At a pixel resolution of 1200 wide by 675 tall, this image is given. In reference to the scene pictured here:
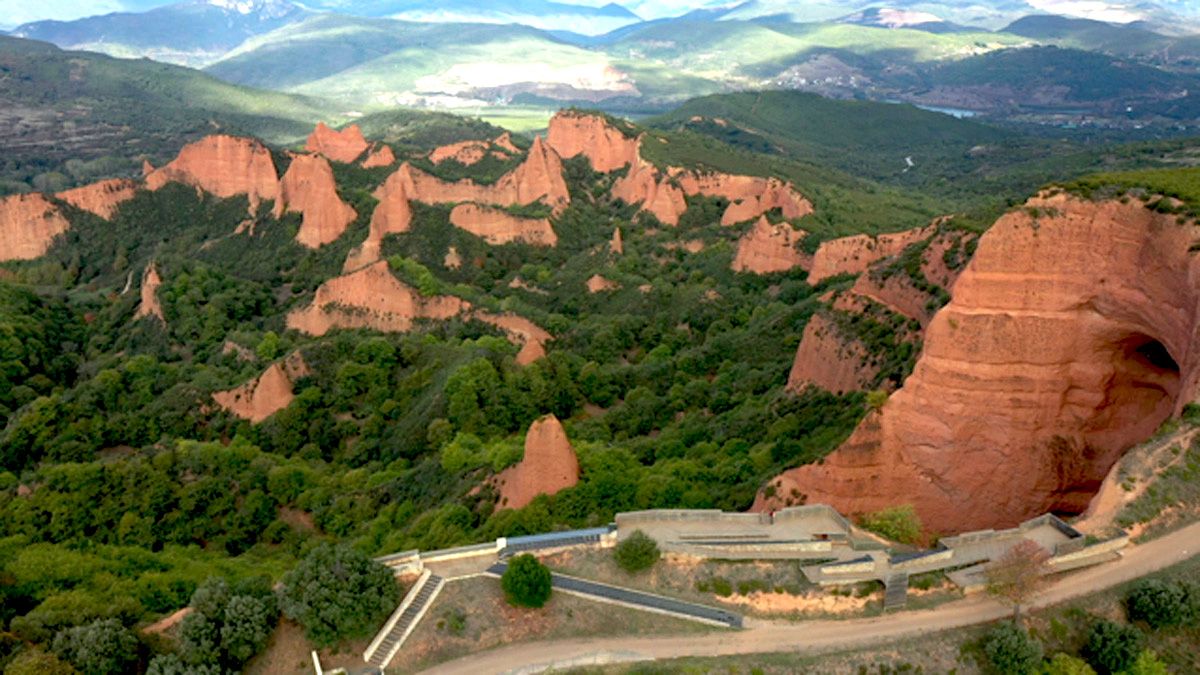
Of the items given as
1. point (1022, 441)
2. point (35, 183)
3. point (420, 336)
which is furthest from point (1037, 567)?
point (35, 183)

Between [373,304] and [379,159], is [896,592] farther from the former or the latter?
[379,159]

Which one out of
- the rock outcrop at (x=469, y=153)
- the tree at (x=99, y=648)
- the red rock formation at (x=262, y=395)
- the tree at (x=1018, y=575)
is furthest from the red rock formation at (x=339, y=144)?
the tree at (x=1018, y=575)

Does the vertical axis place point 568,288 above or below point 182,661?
below

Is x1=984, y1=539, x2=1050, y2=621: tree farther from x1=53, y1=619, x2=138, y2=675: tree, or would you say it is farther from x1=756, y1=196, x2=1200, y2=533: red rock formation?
x1=53, y1=619, x2=138, y2=675: tree

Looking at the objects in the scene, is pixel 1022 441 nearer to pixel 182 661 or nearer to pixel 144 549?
pixel 182 661

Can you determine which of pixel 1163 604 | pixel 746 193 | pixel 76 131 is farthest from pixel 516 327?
pixel 76 131

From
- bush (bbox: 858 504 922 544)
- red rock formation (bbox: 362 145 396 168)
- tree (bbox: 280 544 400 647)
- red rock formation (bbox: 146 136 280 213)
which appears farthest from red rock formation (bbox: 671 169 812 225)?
tree (bbox: 280 544 400 647)
